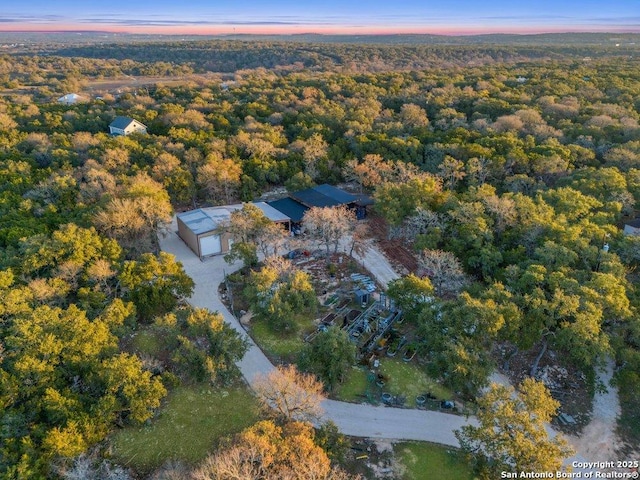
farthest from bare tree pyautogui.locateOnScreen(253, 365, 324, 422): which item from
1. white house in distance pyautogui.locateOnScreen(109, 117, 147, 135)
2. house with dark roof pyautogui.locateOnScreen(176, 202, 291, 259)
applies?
white house in distance pyautogui.locateOnScreen(109, 117, 147, 135)

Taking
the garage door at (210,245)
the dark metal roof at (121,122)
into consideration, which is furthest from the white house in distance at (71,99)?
the garage door at (210,245)

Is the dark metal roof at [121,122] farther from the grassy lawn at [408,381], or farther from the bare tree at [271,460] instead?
the bare tree at [271,460]

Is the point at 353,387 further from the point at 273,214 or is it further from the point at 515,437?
the point at 273,214

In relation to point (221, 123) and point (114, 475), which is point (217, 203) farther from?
point (114, 475)

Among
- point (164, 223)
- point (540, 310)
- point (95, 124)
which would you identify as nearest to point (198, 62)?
point (95, 124)

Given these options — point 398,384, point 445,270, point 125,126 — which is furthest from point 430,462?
point 125,126

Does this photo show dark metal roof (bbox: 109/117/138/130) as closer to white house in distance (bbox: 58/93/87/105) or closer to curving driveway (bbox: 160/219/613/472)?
white house in distance (bbox: 58/93/87/105)
